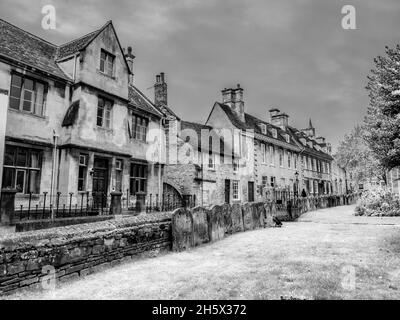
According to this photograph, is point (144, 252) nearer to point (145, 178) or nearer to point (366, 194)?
point (145, 178)

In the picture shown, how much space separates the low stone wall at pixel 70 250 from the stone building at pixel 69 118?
6335mm

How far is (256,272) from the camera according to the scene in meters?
6.39

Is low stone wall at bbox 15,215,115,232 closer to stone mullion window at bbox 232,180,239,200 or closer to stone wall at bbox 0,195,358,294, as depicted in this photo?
stone wall at bbox 0,195,358,294

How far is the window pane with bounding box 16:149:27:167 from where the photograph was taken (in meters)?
12.3

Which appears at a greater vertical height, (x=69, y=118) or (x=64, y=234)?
(x=69, y=118)

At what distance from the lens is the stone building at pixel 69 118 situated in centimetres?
1229

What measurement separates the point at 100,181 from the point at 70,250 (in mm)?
10106

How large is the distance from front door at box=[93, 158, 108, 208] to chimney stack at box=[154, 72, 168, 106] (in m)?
10.6

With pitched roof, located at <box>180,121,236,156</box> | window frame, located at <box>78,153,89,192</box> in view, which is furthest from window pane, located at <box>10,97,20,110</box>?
pitched roof, located at <box>180,121,236,156</box>

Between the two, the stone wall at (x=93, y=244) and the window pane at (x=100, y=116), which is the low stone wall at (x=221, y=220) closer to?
the stone wall at (x=93, y=244)

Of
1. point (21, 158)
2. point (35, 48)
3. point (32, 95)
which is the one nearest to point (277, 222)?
point (21, 158)

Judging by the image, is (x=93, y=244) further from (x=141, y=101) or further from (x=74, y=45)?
(x=141, y=101)

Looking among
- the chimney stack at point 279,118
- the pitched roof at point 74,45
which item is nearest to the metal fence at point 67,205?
the pitched roof at point 74,45

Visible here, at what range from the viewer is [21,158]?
12445 mm
